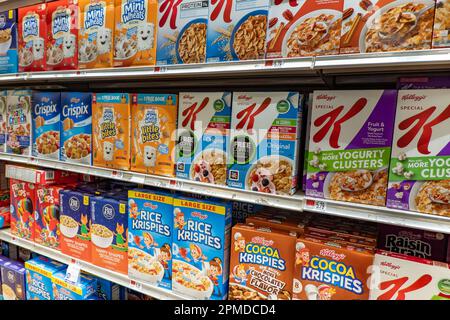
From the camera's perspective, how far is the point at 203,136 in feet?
4.37

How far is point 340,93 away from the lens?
108 centimetres

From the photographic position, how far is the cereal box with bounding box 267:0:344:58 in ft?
3.39

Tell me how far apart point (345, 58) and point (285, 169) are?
0.44 metres

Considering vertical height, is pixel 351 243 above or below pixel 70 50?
below

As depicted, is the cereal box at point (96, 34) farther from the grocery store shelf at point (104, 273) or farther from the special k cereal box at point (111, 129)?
the grocery store shelf at point (104, 273)

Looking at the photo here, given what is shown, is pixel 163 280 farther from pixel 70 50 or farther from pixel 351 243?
pixel 70 50

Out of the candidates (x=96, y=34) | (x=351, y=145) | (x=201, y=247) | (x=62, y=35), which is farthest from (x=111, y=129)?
(x=351, y=145)

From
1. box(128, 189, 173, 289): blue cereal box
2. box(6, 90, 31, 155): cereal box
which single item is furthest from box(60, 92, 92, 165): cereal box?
box(128, 189, 173, 289): blue cereal box

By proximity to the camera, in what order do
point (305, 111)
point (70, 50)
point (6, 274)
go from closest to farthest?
point (305, 111)
point (70, 50)
point (6, 274)

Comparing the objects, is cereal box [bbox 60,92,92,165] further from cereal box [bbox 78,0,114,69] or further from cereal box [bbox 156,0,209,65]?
cereal box [bbox 156,0,209,65]

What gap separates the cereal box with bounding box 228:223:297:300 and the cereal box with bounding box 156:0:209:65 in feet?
2.53

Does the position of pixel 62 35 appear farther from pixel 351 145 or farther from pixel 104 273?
pixel 351 145

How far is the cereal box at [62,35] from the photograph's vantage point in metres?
1.61

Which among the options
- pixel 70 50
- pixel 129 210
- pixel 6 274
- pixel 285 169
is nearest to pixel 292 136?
pixel 285 169
